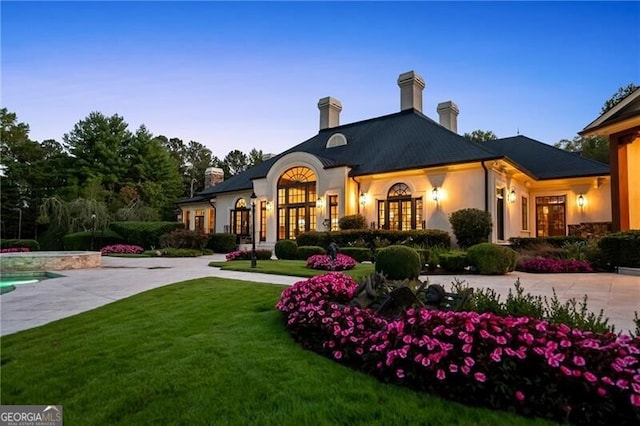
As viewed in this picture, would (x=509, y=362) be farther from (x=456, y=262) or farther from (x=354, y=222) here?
(x=354, y=222)

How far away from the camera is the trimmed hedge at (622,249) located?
9.13 m

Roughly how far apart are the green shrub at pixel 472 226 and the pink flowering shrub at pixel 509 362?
1230cm

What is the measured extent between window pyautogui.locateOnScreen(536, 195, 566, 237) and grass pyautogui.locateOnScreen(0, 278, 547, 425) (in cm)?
1906

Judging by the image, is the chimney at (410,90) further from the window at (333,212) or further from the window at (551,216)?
the window at (551,216)

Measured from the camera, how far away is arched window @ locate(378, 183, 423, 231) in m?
17.2

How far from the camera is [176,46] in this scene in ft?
34.9

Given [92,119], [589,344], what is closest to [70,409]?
[589,344]

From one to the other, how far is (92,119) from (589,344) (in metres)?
44.5

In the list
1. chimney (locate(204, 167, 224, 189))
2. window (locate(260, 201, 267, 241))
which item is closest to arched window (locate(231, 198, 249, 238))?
window (locate(260, 201, 267, 241))

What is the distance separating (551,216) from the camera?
760 inches

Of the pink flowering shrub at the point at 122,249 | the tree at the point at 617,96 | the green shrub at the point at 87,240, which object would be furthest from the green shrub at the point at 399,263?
the tree at the point at 617,96

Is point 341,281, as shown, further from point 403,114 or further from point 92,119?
point 92,119

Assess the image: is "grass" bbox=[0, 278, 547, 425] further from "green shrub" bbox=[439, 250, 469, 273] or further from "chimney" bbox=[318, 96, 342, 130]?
"chimney" bbox=[318, 96, 342, 130]

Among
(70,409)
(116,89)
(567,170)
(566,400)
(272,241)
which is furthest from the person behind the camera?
(272,241)
